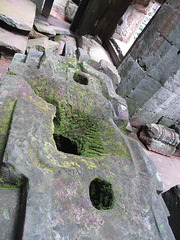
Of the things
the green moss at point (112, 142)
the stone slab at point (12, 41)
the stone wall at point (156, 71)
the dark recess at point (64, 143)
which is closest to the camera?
the green moss at point (112, 142)

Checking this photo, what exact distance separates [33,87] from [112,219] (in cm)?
126

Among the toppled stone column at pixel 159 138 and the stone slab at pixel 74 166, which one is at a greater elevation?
the stone slab at pixel 74 166

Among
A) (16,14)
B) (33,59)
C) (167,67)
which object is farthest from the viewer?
(167,67)

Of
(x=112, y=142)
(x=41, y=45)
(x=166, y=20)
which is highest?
(x=166, y=20)

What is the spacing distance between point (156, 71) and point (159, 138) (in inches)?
74.7

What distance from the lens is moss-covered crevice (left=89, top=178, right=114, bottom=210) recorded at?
116 cm

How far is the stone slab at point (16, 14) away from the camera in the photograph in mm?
3126

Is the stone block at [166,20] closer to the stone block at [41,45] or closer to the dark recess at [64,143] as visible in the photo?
the stone block at [41,45]

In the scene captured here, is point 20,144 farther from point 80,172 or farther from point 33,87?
point 33,87

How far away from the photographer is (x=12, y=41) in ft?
10.1

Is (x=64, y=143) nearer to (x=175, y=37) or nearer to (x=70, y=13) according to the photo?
(x=175, y=37)

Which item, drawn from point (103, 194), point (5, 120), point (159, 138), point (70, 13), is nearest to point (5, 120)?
point (5, 120)

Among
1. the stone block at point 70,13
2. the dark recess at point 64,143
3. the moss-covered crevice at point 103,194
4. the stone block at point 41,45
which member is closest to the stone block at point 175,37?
the stone block at point 41,45

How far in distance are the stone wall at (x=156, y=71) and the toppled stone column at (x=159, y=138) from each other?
32 centimetres
